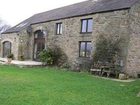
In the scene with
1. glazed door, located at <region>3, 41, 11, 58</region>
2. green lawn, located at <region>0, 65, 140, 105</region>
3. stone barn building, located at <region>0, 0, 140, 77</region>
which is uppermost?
stone barn building, located at <region>0, 0, 140, 77</region>

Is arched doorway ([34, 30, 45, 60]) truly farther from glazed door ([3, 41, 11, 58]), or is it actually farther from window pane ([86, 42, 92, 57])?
window pane ([86, 42, 92, 57])

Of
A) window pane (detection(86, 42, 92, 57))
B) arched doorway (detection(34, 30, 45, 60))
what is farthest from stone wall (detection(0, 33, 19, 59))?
window pane (detection(86, 42, 92, 57))

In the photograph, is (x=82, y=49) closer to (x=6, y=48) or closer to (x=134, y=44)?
(x=134, y=44)

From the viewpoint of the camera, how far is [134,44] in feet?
65.4

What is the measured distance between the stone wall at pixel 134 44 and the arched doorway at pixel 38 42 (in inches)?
480

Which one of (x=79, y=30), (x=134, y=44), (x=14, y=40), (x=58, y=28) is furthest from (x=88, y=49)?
(x=14, y=40)

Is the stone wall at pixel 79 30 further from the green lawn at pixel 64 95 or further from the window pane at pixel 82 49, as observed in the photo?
the green lawn at pixel 64 95

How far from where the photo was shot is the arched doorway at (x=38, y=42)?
29.9 m

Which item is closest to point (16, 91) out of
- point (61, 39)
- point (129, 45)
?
point (129, 45)

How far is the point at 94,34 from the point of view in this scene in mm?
22359

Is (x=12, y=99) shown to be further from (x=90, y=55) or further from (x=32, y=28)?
(x=32, y=28)

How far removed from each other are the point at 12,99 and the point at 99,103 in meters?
3.05

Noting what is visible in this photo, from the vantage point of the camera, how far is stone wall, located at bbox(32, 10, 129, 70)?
20016 mm

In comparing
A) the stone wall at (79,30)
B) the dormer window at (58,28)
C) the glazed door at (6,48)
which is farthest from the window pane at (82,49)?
the glazed door at (6,48)
